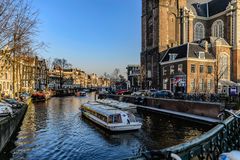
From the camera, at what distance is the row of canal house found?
49344 mm

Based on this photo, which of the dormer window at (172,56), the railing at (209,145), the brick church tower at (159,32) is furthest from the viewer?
the brick church tower at (159,32)

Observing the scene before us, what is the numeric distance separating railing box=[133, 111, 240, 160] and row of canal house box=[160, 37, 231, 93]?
4381 centimetres

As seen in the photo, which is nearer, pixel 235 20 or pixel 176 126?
pixel 176 126

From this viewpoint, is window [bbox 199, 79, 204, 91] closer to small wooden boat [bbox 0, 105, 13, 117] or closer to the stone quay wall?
the stone quay wall

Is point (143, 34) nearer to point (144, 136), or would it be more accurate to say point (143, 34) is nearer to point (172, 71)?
point (172, 71)

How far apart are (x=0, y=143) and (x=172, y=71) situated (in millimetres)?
44068

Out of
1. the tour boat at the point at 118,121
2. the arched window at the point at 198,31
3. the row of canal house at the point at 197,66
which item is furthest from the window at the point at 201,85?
the tour boat at the point at 118,121

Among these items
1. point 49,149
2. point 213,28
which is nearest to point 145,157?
point 49,149

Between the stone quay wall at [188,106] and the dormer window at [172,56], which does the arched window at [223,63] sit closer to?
the dormer window at [172,56]

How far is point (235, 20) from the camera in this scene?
187ft

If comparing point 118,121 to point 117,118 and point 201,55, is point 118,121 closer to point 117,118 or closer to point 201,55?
point 117,118

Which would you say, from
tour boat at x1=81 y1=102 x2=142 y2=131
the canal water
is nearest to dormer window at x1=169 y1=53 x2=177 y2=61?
the canal water

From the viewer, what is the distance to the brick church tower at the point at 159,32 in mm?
61781

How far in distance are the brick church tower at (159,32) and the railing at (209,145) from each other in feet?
177
